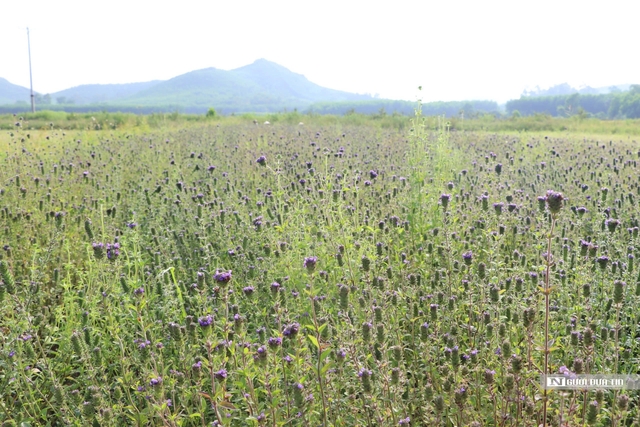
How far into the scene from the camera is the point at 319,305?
3.03 meters

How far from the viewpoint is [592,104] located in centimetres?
11688

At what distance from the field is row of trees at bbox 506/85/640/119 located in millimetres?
65358

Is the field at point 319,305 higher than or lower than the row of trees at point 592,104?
lower

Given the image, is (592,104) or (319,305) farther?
(592,104)

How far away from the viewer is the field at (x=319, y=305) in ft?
7.82

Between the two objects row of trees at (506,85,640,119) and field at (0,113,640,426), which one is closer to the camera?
field at (0,113,640,426)

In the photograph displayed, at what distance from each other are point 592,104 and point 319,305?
135729 mm

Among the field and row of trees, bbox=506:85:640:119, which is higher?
row of trees, bbox=506:85:640:119

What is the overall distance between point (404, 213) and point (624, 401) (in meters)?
4.05

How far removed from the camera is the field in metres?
2.38

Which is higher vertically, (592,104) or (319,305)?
(592,104)

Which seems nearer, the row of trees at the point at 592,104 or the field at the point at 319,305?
the field at the point at 319,305

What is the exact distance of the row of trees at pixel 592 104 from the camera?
76.9 meters

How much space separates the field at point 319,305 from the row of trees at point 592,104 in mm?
65358
